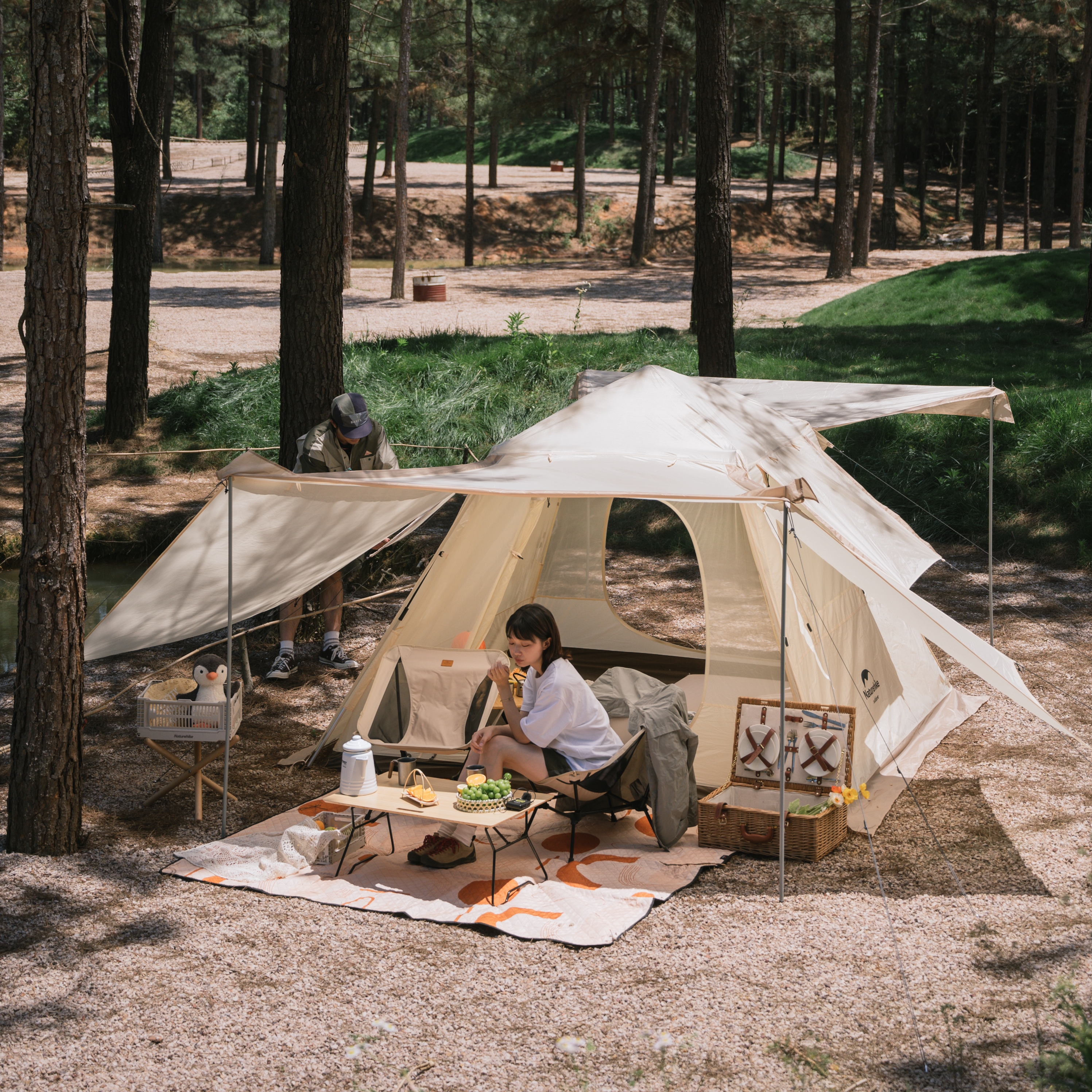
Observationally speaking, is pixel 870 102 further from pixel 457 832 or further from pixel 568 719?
pixel 457 832

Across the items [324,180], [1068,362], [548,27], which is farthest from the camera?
[548,27]

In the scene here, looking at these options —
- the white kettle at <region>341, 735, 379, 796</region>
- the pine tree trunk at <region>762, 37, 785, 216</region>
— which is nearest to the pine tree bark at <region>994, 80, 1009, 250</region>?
the pine tree trunk at <region>762, 37, 785, 216</region>

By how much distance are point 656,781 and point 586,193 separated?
101 feet

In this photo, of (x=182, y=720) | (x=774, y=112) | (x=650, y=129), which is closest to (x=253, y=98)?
(x=650, y=129)

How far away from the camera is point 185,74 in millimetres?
53562

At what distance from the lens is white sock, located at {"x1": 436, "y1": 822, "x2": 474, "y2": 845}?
15.4 feet

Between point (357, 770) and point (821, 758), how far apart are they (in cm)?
195

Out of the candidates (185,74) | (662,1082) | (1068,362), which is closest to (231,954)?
(662,1082)

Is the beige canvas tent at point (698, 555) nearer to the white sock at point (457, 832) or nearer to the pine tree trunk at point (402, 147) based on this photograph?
the white sock at point (457, 832)

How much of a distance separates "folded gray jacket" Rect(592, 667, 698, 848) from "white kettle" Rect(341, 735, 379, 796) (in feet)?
3.47

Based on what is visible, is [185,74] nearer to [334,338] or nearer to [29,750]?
[334,338]

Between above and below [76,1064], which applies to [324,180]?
above

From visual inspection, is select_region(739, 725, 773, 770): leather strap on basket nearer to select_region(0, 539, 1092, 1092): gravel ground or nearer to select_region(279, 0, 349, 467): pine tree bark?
select_region(0, 539, 1092, 1092): gravel ground

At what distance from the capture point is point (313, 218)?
7434mm
